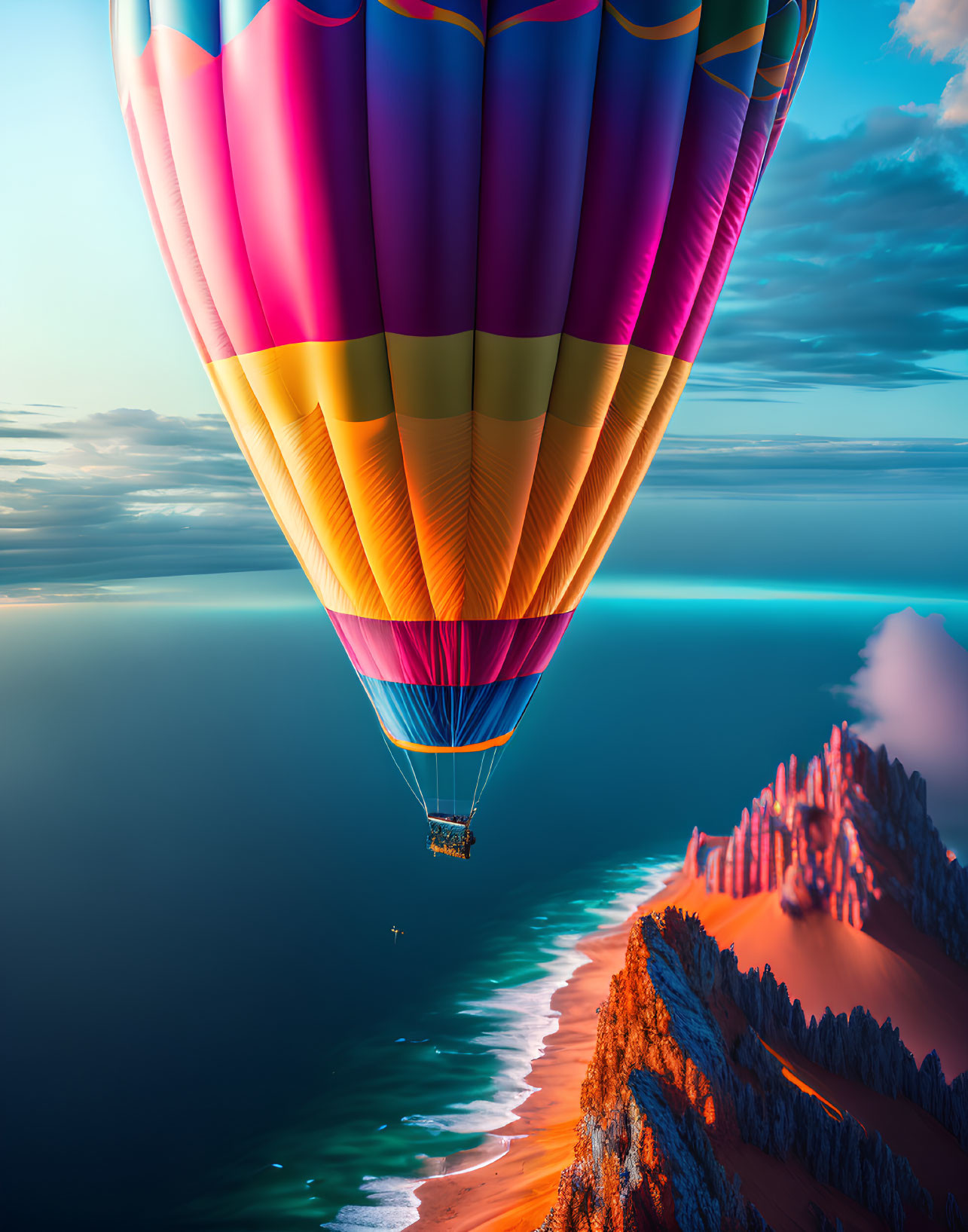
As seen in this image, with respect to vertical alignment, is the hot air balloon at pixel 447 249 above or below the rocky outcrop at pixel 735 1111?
above

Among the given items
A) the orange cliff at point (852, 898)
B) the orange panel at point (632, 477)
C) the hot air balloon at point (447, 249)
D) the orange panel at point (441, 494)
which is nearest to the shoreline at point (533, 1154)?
the orange cliff at point (852, 898)

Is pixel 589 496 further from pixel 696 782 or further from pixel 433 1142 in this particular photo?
pixel 696 782

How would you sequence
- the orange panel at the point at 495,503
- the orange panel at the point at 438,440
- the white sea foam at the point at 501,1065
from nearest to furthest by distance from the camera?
the orange panel at the point at 438,440
the orange panel at the point at 495,503
the white sea foam at the point at 501,1065

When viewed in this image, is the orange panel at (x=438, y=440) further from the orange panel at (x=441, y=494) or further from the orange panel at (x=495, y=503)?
the orange panel at (x=495, y=503)

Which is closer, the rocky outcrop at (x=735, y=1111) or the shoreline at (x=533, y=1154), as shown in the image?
the rocky outcrop at (x=735, y=1111)

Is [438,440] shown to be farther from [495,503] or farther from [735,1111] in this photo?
[735,1111]

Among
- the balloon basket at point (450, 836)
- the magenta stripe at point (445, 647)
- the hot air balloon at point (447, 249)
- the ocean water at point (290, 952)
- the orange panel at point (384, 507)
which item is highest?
the hot air balloon at point (447, 249)

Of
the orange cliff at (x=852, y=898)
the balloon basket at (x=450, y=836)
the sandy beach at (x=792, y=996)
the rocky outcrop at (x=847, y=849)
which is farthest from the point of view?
the rocky outcrop at (x=847, y=849)

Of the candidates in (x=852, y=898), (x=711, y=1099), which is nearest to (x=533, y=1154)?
(x=711, y=1099)
